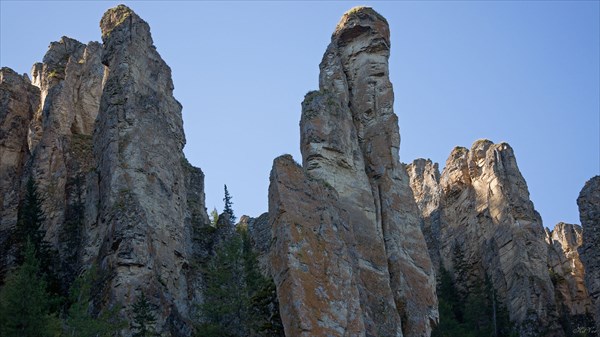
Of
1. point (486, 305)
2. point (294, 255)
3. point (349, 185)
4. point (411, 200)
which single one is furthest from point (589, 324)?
point (294, 255)

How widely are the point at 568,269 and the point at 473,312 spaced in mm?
21715

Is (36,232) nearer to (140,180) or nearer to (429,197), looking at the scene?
(140,180)

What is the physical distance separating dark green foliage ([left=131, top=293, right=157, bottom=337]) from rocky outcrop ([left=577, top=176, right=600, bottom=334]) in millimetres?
39480

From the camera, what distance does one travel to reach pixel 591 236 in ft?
297

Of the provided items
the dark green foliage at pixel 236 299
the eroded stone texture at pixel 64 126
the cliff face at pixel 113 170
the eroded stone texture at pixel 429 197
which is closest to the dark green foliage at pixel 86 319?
the cliff face at pixel 113 170

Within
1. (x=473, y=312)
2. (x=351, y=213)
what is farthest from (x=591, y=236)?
(x=351, y=213)

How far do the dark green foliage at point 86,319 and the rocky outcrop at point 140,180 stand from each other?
6.27ft

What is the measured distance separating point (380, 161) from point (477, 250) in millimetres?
33238

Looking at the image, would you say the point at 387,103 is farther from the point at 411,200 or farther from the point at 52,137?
the point at 52,137

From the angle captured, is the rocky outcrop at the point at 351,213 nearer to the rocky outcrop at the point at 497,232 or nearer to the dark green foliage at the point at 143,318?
the dark green foliage at the point at 143,318

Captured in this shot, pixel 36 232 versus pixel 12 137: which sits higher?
pixel 12 137

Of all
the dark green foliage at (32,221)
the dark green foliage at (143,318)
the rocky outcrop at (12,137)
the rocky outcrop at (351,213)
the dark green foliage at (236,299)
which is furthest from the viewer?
the rocky outcrop at (12,137)

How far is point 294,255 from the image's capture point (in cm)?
5791

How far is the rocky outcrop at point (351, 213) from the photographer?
5778 centimetres
